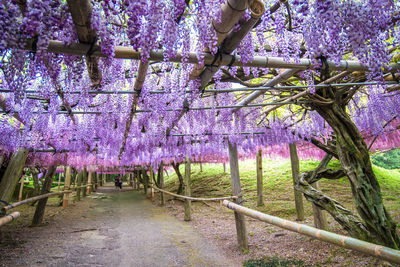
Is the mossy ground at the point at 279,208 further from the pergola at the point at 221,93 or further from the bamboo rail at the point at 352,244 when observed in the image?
the bamboo rail at the point at 352,244

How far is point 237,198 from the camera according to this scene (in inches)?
161

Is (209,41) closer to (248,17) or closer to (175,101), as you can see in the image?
(248,17)

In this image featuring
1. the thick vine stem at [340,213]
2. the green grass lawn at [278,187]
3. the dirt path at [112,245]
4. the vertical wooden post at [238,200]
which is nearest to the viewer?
the thick vine stem at [340,213]

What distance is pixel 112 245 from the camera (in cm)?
434

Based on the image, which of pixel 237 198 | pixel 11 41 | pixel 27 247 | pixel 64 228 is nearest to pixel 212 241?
pixel 237 198

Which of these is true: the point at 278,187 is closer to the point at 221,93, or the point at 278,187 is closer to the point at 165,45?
the point at 221,93

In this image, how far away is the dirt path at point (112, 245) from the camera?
3496 mm

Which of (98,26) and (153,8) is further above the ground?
(153,8)

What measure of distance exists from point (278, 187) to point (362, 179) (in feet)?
22.8

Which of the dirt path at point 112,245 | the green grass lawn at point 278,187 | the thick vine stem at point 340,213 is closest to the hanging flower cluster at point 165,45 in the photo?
the thick vine stem at point 340,213

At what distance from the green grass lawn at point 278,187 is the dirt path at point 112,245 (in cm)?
319

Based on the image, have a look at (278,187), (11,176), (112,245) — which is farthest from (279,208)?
(11,176)

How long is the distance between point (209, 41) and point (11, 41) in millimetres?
1062

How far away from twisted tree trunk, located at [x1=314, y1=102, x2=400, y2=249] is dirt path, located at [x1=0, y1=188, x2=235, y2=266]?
6.34 feet
